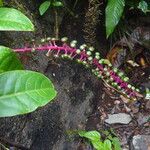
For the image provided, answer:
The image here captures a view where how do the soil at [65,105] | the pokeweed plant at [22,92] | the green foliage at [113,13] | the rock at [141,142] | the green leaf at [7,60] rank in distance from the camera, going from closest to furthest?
the pokeweed plant at [22,92] < the green leaf at [7,60] < the soil at [65,105] < the rock at [141,142] < the green foliage at [113,13]

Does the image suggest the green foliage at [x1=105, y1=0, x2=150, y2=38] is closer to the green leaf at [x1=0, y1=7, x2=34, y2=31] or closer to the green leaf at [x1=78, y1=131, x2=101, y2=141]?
the green leaf at [x1=78, y1=131, x2=101, y2=141]

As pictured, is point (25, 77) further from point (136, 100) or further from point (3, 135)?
point (136, 100)

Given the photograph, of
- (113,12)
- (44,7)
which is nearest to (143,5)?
(113,12)

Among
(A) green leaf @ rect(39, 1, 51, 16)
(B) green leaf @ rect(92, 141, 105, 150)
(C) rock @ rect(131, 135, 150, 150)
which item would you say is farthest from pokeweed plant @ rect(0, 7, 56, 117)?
(C) rock @ rect(131, 135, 150, 150)

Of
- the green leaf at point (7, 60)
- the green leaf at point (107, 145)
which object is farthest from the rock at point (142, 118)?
the green leaf at point (7, 60)

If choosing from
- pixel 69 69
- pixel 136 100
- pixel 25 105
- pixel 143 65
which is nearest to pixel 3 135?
pixel 25 105

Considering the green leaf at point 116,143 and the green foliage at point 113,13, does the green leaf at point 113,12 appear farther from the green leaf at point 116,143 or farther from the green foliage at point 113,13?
Answer: the green leaf at point 116,143
